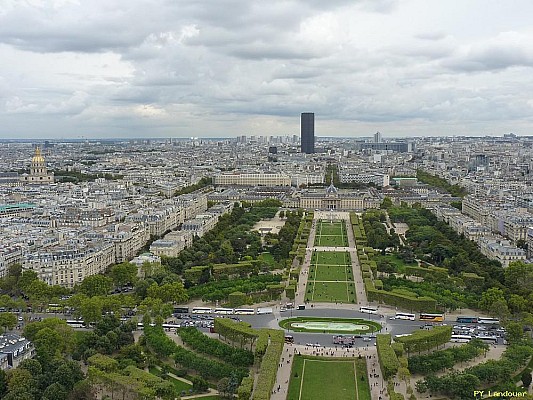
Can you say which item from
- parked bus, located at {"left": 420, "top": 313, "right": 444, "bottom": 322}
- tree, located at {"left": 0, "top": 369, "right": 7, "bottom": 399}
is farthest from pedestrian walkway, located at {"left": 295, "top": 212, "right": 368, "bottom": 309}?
tree, located at {"left": 0, "top": 369, "right": 7, "bottom": 399}

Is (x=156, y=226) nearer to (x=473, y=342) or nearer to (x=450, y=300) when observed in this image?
(x=450, y=300)

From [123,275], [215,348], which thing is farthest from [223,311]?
[123,275]

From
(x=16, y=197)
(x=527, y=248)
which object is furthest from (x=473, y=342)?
(x=16, y=197)

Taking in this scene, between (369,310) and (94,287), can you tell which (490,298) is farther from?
(94,287)

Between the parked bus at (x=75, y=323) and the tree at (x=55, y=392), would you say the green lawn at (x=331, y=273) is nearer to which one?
the parked bus at (x=75, y=323)

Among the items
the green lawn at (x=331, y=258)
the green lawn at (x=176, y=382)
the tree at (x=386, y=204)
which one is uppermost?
the tree at (x=386, y=204)

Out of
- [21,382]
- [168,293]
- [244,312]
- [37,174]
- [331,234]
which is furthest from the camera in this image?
[37,174]

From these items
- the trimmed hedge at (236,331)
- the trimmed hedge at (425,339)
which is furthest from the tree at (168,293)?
the trimmed hedge at (425,339)
